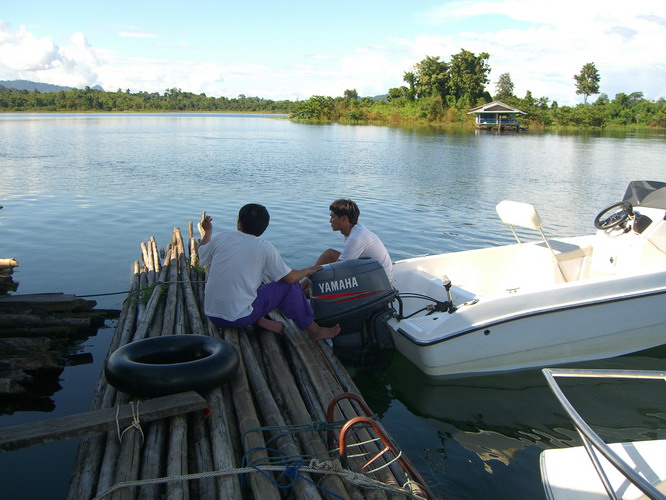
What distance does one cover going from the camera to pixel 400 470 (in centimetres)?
367

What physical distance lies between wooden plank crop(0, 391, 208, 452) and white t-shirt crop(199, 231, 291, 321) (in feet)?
4.82

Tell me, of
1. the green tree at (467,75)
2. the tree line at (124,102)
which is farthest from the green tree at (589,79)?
the tree line at (124,102)

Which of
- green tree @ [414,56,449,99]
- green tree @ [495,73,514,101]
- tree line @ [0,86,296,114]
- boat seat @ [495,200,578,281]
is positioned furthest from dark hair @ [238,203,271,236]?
tree line @ [0,86,296,114]

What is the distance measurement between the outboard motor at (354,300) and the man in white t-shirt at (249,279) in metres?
0.12

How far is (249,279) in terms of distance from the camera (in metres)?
5.26

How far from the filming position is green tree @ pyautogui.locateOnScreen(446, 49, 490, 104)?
74812 millimetres

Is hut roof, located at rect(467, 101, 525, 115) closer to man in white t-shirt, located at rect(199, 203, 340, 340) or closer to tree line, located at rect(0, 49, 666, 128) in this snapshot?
tree line, located at rect(0, 49, 666, 128)

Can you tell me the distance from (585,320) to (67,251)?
367 inches

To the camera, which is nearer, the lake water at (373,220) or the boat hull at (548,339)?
the lake water at (373,220)

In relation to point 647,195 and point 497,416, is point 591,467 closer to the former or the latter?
point 497,416

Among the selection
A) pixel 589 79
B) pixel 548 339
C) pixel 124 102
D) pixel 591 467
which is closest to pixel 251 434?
pixel 591 467

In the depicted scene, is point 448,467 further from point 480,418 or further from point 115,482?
point 115,482

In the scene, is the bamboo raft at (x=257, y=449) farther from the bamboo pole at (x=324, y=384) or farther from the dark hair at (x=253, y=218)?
the dark hair at (x=253, y=218)

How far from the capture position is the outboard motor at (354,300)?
5.46 m
